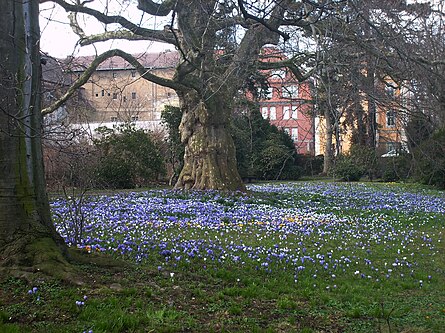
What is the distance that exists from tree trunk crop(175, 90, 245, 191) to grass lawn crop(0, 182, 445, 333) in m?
4.93

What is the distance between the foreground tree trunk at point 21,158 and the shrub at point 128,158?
1513 cm

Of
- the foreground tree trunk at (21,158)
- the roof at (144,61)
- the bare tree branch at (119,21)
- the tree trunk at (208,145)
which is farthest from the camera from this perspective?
the tree trunk at (208,145)

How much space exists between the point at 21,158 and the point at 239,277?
265 cm

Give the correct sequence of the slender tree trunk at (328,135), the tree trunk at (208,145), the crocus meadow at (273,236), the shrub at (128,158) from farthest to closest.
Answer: the shrub at (128,158) → the tree trunk at (208,145) → the slender tree trunk at (328,135) → the crocus meadow at (273,236)

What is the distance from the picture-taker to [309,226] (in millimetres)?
9305

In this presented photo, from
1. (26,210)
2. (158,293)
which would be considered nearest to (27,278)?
(26,210)

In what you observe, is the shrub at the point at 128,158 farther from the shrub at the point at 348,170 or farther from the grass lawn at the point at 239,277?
the shrub at the point at 348,170

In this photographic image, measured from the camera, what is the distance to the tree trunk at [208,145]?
1567 centimetres

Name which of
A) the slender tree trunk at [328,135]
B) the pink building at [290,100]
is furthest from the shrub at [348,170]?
the pink building at [290,100]

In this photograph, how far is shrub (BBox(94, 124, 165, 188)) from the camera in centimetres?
2042

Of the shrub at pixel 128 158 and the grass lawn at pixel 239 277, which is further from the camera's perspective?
the shrub at pixel 128 158

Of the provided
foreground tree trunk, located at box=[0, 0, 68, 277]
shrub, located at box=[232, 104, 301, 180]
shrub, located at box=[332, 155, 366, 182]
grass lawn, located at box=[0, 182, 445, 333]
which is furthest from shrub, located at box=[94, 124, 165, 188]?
foreground tree trunk, located at box=[0, 0, 68, 277]

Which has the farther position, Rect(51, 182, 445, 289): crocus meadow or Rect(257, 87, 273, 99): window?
Rect(257, 87, 273, 99): window

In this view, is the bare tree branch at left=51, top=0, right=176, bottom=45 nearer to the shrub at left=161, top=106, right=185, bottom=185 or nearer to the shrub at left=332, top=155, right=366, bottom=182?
the shrub at left=161, top=106, right=185, bottom=185
